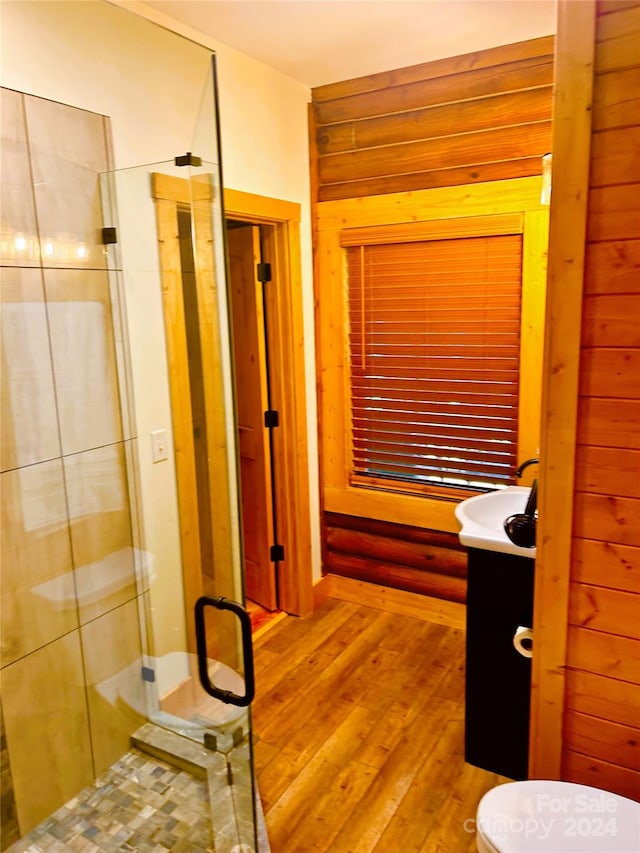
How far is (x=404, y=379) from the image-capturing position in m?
3.36

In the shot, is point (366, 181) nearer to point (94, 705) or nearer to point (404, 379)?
point (404, 379)

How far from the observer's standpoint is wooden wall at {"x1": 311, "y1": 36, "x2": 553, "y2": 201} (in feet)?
9.20

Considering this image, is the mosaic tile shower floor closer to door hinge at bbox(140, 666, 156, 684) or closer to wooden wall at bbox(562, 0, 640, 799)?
door hinge at bbox(140, 666, 156, 684)

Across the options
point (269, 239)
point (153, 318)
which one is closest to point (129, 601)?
point (153, 318)

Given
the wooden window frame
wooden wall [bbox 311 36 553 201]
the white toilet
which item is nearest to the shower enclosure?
the white toilet

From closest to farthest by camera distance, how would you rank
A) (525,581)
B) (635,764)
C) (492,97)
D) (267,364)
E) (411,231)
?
(635,764), (525,581), (492,97), (411,231), (267,364)

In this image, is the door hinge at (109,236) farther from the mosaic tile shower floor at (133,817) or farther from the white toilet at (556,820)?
the white toilet at (556,820)

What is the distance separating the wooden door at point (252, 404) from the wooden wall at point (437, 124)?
0.57m

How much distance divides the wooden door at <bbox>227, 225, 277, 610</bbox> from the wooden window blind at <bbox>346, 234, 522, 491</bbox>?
20.6 inches

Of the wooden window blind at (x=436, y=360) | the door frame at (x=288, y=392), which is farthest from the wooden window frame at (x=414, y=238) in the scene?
the door frame at (x=288, y=392)

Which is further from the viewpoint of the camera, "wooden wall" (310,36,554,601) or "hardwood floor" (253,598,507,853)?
"wooden wall" (310,36,554,601)

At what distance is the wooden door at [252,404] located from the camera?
130 inches

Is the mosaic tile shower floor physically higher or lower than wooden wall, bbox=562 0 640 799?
lower

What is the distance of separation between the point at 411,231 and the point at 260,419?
1265 mm
